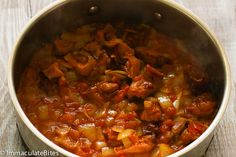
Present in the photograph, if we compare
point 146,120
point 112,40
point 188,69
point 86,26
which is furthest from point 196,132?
point 86,26

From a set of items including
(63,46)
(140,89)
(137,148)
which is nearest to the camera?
(137,148)

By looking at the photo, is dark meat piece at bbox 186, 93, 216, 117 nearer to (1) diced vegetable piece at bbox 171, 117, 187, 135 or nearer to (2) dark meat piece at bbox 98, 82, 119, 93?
(1) diced vegetable piece at bbox 171, 117, 187, 135

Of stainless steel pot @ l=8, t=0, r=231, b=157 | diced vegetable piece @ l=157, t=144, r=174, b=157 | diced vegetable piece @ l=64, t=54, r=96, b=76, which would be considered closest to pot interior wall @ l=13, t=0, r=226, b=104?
stainless steel pot @ l=8, t=0, r=231, b=157

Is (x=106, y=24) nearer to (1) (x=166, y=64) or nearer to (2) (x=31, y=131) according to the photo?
(1) (x=166, y=64)

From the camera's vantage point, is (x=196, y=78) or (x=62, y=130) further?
(x=196, y=78)

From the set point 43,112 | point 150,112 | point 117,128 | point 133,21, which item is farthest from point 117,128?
point 133,21

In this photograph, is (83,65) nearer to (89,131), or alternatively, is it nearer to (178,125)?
(89,131)
